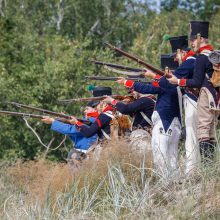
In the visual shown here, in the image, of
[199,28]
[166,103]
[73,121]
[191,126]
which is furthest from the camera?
[73,121]

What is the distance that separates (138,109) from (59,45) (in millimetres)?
16930

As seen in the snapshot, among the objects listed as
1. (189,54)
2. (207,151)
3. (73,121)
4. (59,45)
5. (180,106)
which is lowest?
(59,45)

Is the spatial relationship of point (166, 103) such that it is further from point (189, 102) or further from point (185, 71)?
point (185, 71)

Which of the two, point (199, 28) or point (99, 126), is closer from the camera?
point (199, 28)

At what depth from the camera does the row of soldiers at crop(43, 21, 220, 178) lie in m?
9.58

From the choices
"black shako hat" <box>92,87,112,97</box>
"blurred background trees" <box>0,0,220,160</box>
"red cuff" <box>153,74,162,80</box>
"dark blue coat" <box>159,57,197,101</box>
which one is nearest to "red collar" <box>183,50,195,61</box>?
"dark blue coat" <box>159,57,197,101</box>

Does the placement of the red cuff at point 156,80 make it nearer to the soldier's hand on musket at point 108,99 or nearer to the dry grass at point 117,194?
the dry grass at point 117,194

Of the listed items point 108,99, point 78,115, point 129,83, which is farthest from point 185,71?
point 78,115

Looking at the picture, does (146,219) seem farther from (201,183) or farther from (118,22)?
(118,22)

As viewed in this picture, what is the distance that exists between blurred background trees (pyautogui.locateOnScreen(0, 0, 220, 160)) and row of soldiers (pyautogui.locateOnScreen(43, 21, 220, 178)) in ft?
27.5

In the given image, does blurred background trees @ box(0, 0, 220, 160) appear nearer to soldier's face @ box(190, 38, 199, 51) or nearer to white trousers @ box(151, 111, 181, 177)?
white trousers @ box(151, 111, 181, 177)

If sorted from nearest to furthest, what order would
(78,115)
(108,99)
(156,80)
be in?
(156,80) < (108,99) < (78,115)

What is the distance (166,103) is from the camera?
10359mm

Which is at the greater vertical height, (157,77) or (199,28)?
(199,28)
